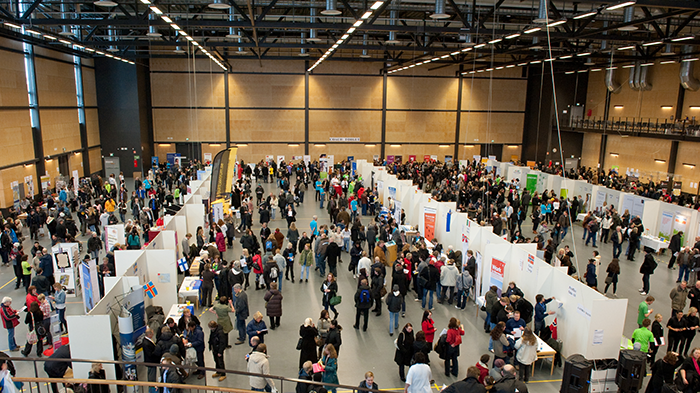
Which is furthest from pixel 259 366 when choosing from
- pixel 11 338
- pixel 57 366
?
pixel 11 338

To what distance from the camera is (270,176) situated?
27.2m

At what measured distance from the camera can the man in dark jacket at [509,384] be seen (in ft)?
20.1

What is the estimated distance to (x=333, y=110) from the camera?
1273 inches

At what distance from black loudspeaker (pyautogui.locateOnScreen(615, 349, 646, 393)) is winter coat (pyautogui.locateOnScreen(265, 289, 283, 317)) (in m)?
6.08

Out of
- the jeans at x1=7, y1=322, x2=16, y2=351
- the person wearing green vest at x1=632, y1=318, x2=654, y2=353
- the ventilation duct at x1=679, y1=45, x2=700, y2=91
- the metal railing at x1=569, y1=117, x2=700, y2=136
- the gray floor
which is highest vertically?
the ventilation duct at x1=679, y1=45, x2=700, y2=91

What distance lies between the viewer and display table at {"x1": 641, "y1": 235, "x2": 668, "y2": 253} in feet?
48.3

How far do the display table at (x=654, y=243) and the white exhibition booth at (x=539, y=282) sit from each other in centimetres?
680

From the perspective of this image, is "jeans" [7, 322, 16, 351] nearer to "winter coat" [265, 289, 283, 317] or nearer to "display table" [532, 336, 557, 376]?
"winter coat" [265, 289, 283, 317]

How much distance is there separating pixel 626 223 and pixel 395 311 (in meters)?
10.6

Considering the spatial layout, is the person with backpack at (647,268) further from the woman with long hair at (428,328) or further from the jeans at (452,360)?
the woman with long hair at (428,328)

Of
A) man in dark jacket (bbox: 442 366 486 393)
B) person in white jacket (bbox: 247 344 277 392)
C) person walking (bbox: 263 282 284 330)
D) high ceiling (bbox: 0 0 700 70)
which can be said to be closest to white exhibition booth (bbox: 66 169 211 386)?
person in white jacket (bbox: 247 344 277 392)

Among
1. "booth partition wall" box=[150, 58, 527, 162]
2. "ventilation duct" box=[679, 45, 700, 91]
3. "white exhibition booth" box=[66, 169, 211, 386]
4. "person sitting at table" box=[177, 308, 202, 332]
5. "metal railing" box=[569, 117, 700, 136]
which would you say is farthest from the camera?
"booth partition wall" box=[150, 58, 527, 162]

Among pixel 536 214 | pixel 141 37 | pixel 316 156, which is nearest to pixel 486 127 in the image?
pixel 316 156

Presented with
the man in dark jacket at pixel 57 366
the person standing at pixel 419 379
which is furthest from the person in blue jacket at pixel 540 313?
the man in dark jacket at pixel 57 366
